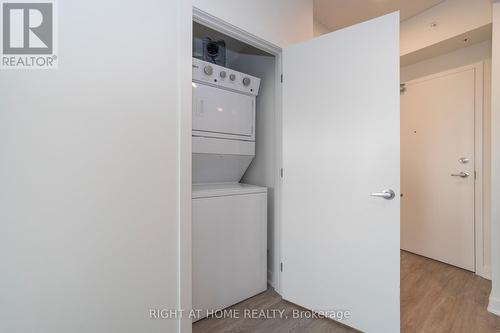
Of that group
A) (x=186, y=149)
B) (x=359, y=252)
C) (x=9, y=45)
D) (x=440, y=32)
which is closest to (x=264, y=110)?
(x=186, y=149)

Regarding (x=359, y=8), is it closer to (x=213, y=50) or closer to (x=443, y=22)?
(x=443, y=22)

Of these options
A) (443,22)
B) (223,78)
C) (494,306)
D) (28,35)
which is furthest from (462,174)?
(28,35)

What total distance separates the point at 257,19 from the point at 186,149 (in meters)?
1.11

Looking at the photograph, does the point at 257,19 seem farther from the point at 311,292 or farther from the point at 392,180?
the point at 311,292

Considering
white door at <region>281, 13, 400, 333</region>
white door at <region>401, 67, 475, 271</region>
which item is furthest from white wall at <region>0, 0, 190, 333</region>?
white door at <region>401, 67, 475, 271</region>

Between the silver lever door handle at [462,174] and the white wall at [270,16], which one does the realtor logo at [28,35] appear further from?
the silver lever door handle at [462,174]

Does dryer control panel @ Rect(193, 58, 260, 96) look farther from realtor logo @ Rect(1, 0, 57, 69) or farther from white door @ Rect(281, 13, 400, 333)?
realtor logo @ Rect(1, 0, 57, 69)

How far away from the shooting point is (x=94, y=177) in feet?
3.69

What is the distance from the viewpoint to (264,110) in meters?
2.26

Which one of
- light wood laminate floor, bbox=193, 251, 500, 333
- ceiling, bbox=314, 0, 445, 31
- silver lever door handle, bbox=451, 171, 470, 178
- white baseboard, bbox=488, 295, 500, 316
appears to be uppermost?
ceiling, bbox=314, 0, 445, 31

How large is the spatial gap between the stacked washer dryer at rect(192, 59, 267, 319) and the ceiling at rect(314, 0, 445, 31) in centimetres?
110

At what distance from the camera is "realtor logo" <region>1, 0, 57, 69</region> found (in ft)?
3.16

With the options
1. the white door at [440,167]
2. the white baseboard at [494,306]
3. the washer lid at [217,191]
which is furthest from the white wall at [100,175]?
the white door at [440,167]

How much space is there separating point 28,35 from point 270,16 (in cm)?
149
